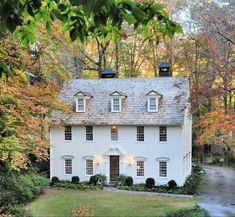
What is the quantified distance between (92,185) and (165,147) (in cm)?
602

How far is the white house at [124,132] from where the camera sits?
89.0ft

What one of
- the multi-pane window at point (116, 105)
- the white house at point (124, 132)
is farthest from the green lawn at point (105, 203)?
the multi-pane window at point (116, 105)

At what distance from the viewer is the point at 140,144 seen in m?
27.7

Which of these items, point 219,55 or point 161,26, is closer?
point 161,26

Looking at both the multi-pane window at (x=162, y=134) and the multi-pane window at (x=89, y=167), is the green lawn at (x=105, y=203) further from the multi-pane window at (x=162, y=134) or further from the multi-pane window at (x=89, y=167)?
the multi-pane window at (x=162, y=134)

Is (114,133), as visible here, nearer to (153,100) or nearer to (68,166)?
(153,100)

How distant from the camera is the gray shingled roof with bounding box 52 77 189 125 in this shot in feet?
89.4

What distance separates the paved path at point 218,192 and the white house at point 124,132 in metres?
2.42

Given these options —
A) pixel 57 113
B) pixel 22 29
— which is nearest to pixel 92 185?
pixel 57 113

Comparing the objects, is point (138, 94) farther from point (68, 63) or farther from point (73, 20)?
point (73, 20)

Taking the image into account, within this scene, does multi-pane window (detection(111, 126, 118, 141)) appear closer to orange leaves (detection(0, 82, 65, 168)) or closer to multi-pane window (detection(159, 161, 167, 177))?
multi-pane window (detection(159, 161, 167, 177))

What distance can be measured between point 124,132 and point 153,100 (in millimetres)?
3260

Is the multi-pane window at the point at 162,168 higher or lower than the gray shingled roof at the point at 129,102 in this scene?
lower

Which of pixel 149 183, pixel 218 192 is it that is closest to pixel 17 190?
pixel 149 183
